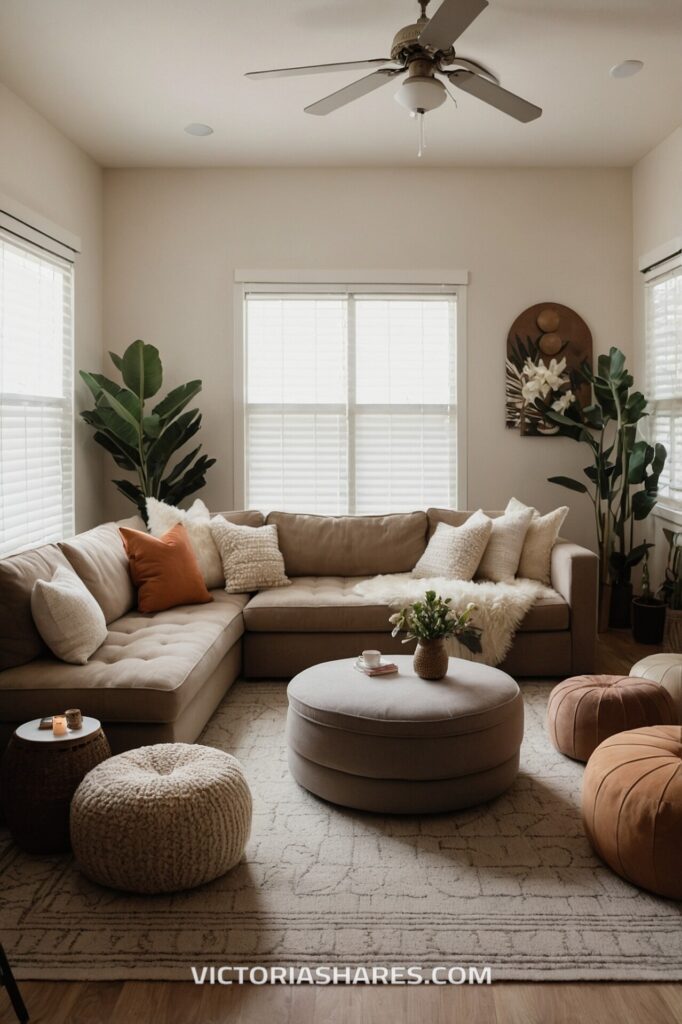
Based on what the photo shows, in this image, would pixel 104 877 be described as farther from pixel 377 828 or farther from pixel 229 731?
pixel 229 731

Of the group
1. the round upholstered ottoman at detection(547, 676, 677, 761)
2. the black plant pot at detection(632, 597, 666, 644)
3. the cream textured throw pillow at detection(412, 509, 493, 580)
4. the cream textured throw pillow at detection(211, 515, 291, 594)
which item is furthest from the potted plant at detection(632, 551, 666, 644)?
the cream textured throw pillow at detection(211, 515, 291, 594)

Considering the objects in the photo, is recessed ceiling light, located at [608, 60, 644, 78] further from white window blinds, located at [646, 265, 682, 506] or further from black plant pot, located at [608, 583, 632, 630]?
black plant pot, located at [608, 583, 632, 630]

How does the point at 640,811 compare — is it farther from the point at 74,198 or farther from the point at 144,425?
the point at 74,198

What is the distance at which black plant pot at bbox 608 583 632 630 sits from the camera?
5.22 metres

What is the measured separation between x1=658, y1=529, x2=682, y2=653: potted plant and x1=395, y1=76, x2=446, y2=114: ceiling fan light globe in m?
2.84

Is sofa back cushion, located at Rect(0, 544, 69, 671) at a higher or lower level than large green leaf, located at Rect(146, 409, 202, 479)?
lower

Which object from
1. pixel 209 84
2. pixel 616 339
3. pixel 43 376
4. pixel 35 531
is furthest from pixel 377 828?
pixel 616 339

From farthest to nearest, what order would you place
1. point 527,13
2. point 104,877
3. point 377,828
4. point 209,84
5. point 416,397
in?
point 416,397, point 209,84, point 527,13, point 377,828, point 104,877

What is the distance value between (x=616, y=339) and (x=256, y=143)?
2705 millimetres

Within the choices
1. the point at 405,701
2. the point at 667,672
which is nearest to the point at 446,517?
the point at 667,672

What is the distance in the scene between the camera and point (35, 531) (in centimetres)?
450

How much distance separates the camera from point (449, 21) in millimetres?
2627

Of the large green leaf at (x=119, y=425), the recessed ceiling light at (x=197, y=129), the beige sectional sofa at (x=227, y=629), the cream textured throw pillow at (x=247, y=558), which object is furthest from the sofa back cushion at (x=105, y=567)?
the recessed ceiling light at (x=197, y=129)

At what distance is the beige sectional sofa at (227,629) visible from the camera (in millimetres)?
2787
